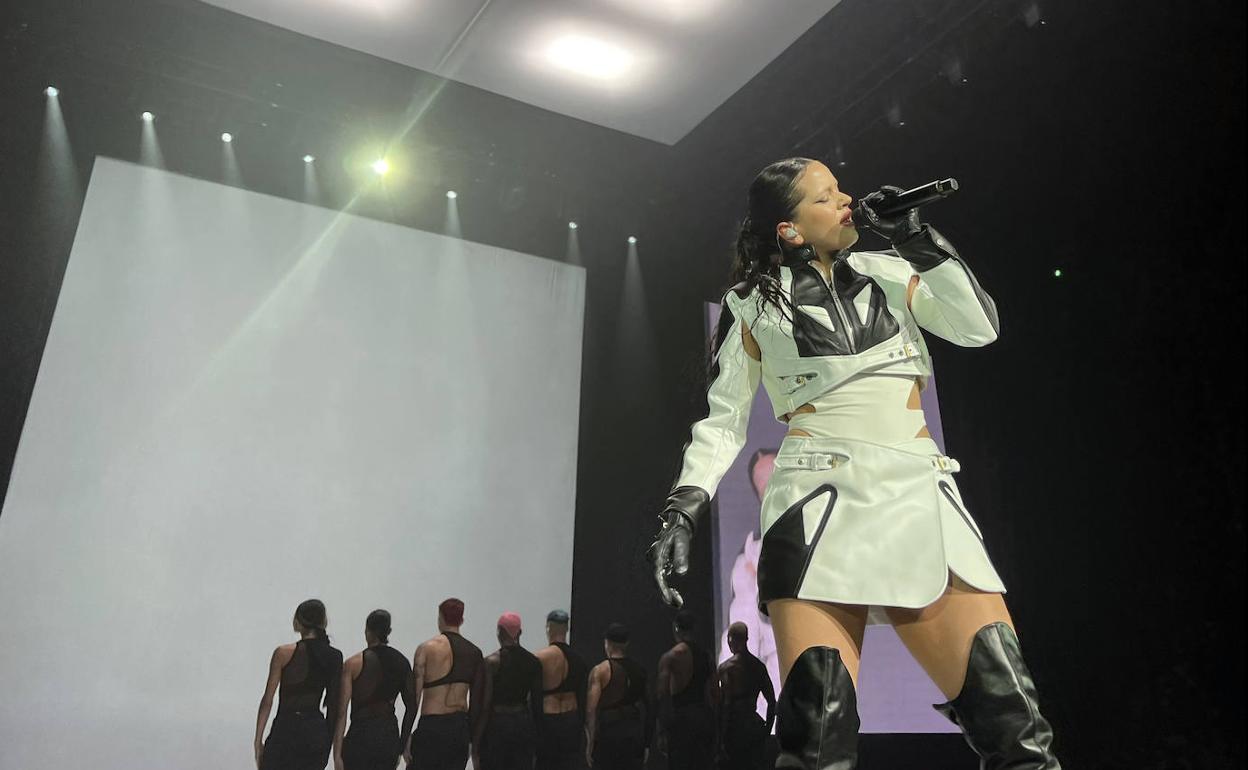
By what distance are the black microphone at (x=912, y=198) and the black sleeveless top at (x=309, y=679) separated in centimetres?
463

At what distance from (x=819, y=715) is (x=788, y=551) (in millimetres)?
307

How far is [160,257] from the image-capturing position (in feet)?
20.2

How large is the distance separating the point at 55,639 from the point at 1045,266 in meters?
5.87

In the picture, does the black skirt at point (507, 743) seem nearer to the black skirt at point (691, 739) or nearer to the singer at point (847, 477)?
the black skirt at point (691, 739)

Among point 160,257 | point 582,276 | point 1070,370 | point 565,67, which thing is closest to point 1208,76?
point 1070,370

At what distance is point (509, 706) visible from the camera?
224 inches

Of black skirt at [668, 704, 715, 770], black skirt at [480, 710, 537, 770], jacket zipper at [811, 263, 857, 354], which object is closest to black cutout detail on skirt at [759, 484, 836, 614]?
jacket zipper at [811, 263, 857, 354]

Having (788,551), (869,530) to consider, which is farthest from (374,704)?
(869,530)

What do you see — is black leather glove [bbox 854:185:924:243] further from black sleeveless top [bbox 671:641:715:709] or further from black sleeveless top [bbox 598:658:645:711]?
black sleeveless top [bbox 598:658:645:711]

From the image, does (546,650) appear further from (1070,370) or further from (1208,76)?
(1208,76)

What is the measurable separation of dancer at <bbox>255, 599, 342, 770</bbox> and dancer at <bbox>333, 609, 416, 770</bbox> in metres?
0.10

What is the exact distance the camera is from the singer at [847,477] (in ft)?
5.43

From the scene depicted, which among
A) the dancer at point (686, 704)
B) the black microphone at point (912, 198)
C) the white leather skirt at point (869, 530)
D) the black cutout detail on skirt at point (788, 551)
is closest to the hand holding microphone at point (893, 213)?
the black microphone at point (912, 198)

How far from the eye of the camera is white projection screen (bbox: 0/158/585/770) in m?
5.41
